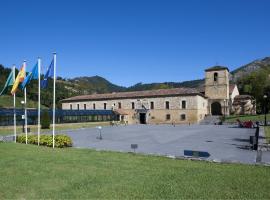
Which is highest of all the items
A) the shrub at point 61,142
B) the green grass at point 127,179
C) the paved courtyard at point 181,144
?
the shrub at point 61,142

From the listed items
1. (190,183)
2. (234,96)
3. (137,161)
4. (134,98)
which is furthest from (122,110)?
(190,183)

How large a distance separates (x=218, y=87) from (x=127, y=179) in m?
54.1

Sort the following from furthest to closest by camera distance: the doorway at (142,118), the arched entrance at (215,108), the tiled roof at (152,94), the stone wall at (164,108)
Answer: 1. the arched entrance at (215,108)
2. the doorway at (142,118)
3. the tiled roof at (152,94)
4. the stone wall at (164,108)

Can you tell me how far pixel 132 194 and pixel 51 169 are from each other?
4177 mm

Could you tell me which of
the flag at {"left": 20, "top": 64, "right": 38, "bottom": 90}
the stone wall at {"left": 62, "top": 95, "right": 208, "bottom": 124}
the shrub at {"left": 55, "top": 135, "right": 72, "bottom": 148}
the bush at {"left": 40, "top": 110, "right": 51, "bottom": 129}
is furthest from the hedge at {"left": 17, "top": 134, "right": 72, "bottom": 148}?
the stone wall at {"left": 62, "top": 95, "right": 208, "bottom": 124}

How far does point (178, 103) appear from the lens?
57.7 m

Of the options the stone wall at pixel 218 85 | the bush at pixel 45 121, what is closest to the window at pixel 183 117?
the stone wall at pixel 218 85

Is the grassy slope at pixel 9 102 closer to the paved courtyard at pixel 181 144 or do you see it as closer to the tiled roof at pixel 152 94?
the tiled roof at pixel 152 94

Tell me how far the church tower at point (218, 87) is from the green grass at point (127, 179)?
161 feet

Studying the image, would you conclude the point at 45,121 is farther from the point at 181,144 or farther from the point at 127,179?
the point at 127,179

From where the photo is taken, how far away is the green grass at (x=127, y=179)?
7594 mm

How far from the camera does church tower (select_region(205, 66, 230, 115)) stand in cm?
5950

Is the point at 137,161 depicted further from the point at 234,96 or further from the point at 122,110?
the point at 234,96

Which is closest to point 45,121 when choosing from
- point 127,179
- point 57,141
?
point 57,141
